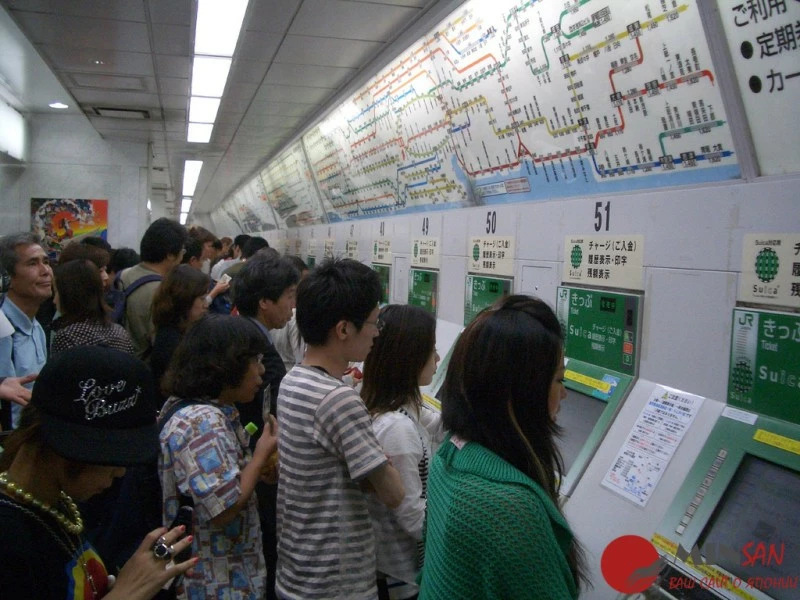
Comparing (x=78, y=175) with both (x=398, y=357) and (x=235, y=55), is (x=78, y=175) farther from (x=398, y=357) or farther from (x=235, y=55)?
(x=398, y=357)

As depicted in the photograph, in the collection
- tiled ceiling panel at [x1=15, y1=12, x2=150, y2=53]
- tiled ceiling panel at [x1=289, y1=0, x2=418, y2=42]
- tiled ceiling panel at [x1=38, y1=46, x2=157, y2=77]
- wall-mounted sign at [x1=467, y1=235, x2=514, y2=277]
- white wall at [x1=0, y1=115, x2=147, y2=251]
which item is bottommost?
wall-mounted sign at [x1=467, y1=235, x2=514, y2=277]

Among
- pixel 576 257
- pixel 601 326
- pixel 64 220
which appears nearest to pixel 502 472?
pixel 601 326

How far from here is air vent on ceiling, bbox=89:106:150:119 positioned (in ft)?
21.5

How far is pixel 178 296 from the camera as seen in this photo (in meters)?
3.14

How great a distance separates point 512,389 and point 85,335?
94.8 inches

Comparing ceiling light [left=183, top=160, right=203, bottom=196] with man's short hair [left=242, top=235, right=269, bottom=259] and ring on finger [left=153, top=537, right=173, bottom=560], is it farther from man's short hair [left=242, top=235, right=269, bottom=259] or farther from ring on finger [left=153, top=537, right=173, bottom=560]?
ring on finger [left=153, top=537, right=173, bottom=560]

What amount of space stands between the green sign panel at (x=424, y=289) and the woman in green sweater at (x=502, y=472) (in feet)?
7.33

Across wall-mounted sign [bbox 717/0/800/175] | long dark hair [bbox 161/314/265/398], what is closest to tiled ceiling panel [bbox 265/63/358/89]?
long dark hair [bbox 161/314/265/398]

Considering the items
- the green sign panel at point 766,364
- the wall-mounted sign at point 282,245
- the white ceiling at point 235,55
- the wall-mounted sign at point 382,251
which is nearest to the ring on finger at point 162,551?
the green sign panel at point 766,364

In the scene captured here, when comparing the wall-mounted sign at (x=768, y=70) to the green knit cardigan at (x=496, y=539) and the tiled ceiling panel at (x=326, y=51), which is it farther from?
the tiled ceiling panel at (x=326, y=51)

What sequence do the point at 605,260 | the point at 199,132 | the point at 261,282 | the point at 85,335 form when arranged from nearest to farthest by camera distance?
the point at 605,260
the point at 261,282
the point at 85,335
the point at 199,132

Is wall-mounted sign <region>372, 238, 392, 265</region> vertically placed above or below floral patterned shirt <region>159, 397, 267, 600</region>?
above

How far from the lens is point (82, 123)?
27.2ft

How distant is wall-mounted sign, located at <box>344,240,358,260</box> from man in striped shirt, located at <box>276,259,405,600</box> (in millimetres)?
3346
